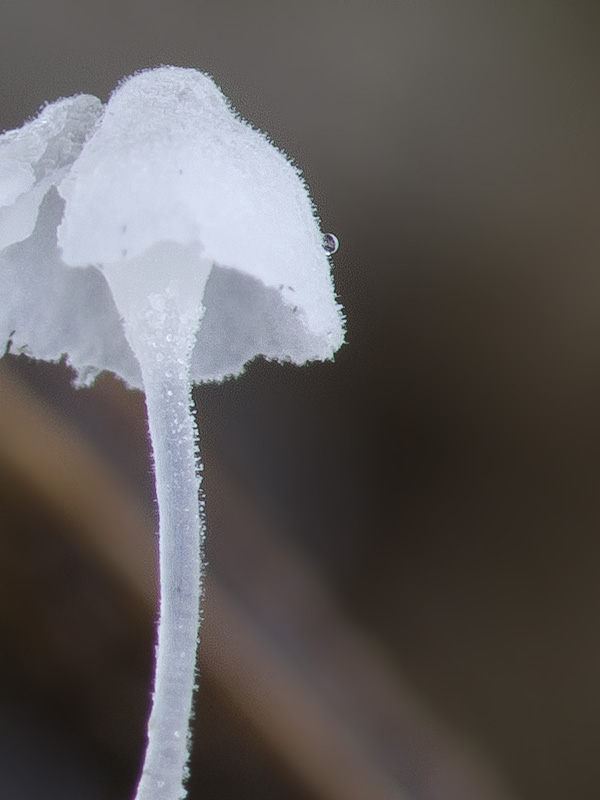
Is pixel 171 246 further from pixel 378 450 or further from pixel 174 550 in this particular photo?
pixel 378 450

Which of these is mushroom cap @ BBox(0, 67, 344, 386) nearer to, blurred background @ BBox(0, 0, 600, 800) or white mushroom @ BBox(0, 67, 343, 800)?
white mushroom @ BBox(0, 67, 343, 800)

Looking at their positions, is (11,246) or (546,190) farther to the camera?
(546,190)

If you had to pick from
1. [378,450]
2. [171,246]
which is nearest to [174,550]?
[171,246]

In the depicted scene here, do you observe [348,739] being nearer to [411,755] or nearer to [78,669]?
[411,755]

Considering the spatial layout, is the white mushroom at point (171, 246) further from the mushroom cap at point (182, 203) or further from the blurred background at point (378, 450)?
the blurred background at point (378, 450)

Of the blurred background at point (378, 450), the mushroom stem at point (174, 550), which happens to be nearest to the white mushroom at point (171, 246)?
the mushroom stem at point (174, 550)

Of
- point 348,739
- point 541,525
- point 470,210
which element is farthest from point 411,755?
point 470,210

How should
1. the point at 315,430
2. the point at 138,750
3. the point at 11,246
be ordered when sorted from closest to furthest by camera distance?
1. the point at 11,246
2. the point at 138,750
3. the point at 315,430

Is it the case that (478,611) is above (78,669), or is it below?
above

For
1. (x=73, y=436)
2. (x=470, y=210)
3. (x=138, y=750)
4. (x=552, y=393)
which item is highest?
(x=470, y=210)
